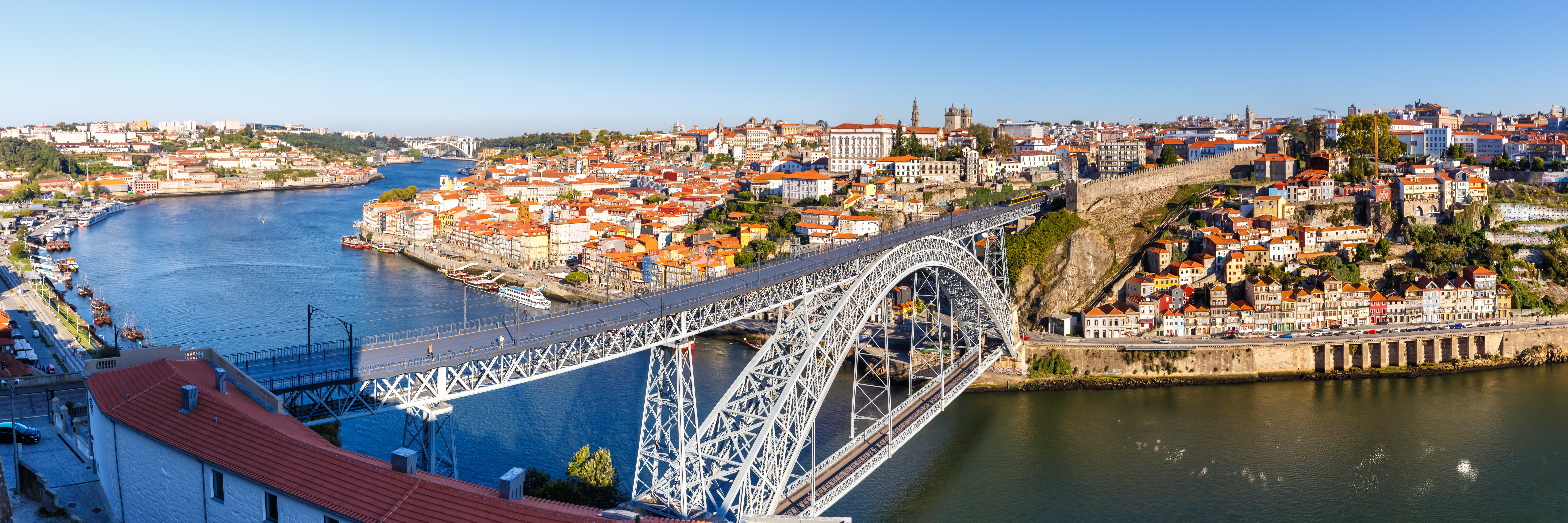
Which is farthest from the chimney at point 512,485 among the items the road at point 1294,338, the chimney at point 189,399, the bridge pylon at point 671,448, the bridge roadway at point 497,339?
the road at point 1294,338

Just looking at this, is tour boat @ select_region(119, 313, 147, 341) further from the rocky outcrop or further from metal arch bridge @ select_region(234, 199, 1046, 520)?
the rocky outcrop

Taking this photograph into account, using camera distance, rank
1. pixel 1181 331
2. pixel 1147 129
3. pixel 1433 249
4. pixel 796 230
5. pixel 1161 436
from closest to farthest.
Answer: pixel 1161 436, pixel 1181 331, pixel 1433 249, pixel 796 230, pixel 1147 129

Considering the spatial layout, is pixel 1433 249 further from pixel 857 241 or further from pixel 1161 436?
pixel 857 241

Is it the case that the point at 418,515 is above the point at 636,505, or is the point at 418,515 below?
above

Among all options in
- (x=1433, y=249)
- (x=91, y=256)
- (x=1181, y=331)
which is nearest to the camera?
(x=1181, y=331)

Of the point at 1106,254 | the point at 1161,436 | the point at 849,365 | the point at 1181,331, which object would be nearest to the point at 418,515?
the point at 1161,436

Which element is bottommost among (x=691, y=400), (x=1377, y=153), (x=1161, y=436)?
(x=1161, y=436)

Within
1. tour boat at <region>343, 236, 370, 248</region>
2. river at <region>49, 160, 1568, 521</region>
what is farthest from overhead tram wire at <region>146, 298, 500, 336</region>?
tour boat at <region>343, 236, 370, 248</region>
